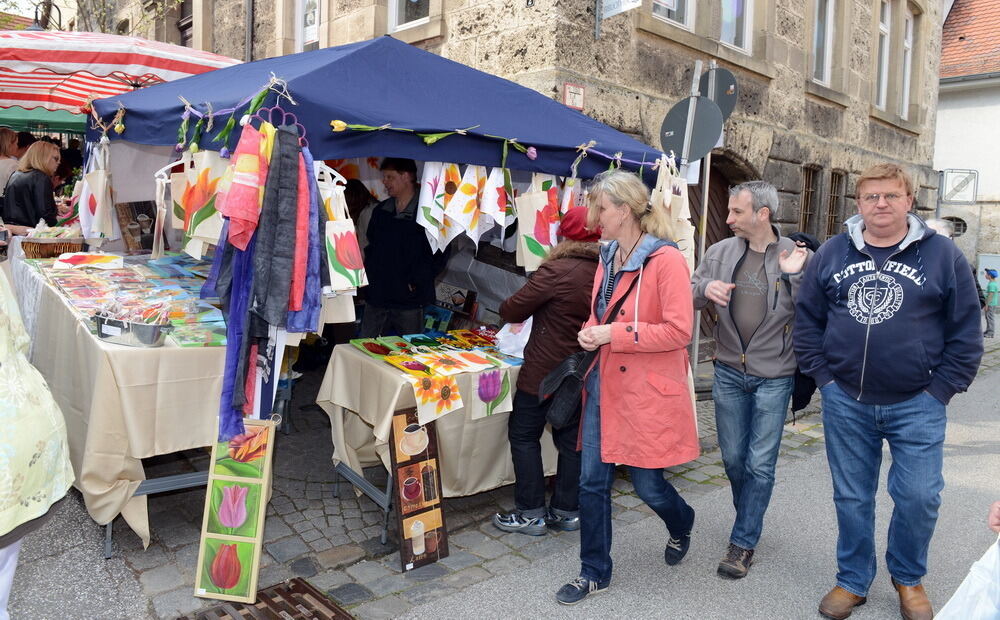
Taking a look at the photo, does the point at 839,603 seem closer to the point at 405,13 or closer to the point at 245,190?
the point at 245,190

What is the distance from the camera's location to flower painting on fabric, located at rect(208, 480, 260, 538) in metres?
3.25

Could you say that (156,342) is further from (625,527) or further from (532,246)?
(625,527)

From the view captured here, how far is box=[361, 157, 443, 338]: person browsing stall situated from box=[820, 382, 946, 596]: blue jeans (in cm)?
280

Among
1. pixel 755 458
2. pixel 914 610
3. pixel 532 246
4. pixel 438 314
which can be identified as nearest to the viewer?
pixel 914 610

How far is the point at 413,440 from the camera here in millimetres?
3668

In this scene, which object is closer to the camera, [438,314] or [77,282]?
[77,282]

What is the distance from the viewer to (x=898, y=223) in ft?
9.57

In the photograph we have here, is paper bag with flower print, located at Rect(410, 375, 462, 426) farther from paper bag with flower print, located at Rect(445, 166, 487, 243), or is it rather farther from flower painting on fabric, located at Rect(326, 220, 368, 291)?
paper bag with flower print, located at Rect(445, 166, 487, 243)

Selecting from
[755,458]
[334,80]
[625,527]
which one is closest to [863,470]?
[755,458]

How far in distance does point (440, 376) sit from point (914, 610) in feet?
7.48

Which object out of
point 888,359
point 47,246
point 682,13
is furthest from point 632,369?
point 682,13

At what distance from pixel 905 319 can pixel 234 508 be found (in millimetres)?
2841

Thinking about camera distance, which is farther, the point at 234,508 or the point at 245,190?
the point at 234,508

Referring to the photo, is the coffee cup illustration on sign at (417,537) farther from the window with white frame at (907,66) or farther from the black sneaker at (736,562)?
the window with white frame at (907,66)
